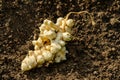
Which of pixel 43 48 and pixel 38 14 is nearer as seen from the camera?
pixel 43 48

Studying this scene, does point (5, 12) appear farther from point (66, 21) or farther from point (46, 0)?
point (66, 21)

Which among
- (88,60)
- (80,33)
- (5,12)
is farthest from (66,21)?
(5,12)

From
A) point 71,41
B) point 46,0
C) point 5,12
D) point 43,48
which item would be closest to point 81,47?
point 71,41

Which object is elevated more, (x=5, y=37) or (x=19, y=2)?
(x=19, y=2)

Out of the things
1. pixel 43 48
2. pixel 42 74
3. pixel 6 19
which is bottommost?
pixel 42 74

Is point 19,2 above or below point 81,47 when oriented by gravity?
above

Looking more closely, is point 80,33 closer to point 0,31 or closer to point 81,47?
point 81,47
